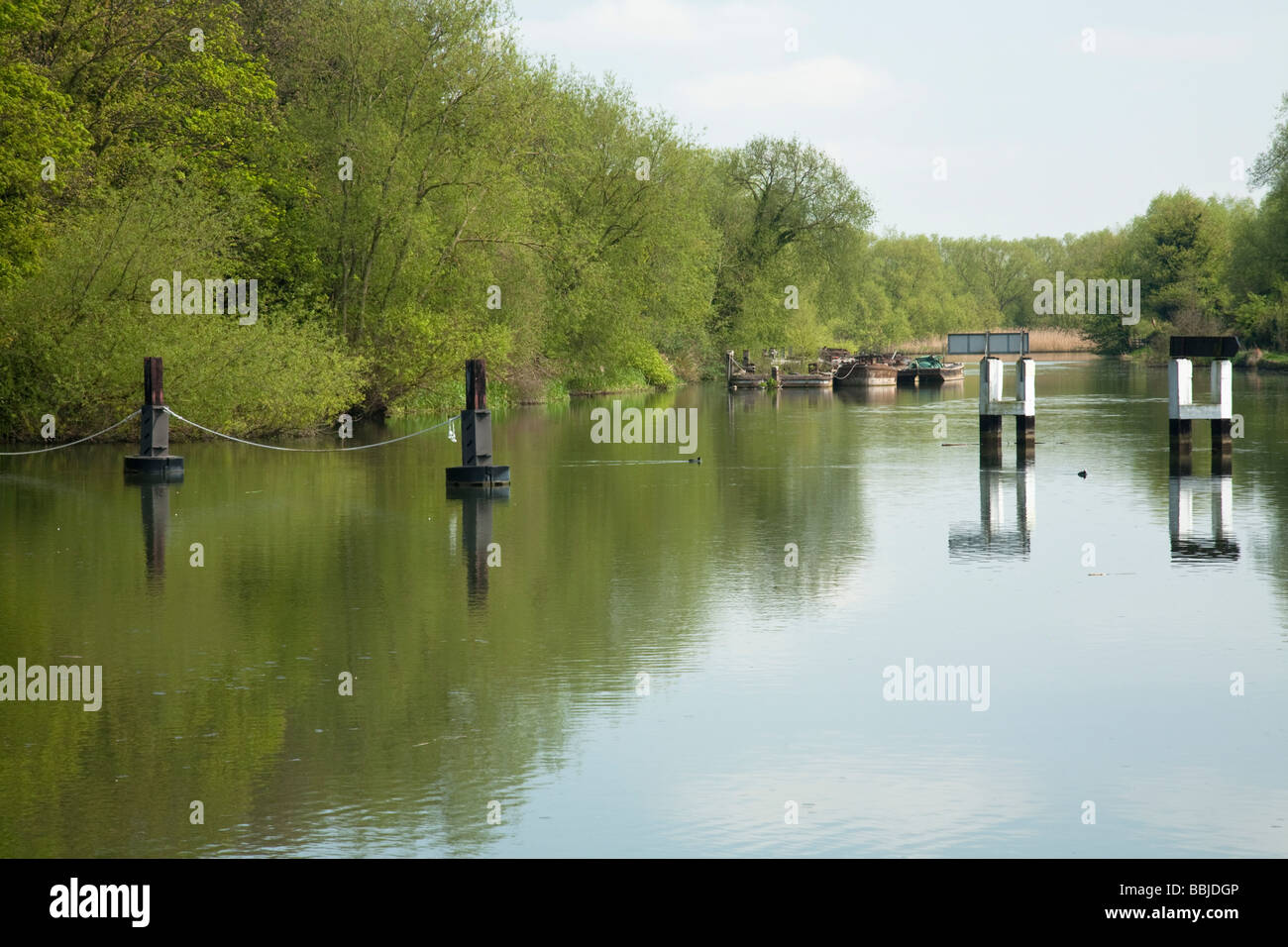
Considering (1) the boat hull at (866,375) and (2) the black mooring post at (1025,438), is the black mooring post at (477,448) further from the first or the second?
(1) the boat hull at (866,375)

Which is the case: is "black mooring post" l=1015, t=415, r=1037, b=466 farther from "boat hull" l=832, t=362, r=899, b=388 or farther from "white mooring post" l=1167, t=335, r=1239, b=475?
"boat hull" l=832, t=362, r=899, b=388

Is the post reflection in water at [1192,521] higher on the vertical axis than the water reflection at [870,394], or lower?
lower

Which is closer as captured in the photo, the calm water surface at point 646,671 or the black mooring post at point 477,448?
the calm water surface at point 646,671

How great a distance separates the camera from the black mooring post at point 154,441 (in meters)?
26.5

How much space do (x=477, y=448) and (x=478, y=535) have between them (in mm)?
5779

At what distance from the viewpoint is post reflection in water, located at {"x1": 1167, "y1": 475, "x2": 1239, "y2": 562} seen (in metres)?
16.8

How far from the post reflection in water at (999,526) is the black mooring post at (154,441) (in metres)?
13.8

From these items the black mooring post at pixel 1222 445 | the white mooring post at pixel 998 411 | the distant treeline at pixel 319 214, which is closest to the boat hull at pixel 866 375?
the distant treeline at pixel 319 214

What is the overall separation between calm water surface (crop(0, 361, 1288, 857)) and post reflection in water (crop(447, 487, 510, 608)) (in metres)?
0.11

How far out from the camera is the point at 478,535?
1858cm

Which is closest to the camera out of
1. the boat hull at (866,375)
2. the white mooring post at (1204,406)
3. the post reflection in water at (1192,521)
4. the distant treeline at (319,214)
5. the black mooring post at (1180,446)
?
the post reflection in water at (1192,521)

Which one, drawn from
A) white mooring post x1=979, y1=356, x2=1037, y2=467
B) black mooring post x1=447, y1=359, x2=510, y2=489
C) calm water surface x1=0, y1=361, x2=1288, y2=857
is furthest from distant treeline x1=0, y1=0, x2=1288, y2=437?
white mooring post x1=979, y1=356, x2=1037, y2=467
